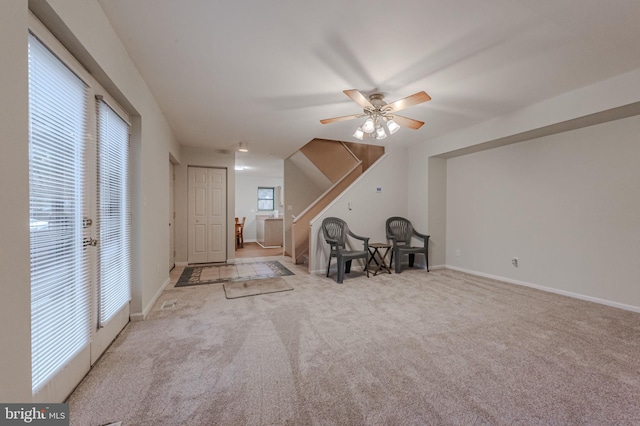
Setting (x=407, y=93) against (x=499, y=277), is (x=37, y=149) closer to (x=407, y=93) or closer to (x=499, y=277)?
(x=407, y=93)

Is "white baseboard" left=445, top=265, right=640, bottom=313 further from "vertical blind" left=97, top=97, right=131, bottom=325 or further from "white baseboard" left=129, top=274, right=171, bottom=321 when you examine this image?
"vertical blind" left=97, top=97, right=131, bottom=325

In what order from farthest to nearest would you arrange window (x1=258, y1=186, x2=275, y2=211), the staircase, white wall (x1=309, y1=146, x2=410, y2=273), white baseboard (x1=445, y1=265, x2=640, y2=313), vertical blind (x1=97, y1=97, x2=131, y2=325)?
window (x1=258, y1=186, x2=275, y2=211)
the staircase
white wall (x1=309, y1=146, x2=410, y2=273)
white baseboard (x1=445, y1=265, x2=640, y2=313)
vertical blind (x1=97, y1=97, x2=131, y2=325)

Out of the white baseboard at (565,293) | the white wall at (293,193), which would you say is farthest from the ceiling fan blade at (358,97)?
the white wall at (293,193)

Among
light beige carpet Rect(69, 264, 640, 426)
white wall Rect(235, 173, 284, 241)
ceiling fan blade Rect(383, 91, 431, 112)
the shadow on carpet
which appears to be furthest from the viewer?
white wall Rect(235, 173, 284, 241)

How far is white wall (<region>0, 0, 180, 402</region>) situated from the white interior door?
2913 mm

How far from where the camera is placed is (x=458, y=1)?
1.67 metres

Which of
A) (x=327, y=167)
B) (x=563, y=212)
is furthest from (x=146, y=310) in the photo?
(x=563, y=212)

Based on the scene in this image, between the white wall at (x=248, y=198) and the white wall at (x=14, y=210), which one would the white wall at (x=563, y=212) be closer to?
the white wall at (x=14, y=210)

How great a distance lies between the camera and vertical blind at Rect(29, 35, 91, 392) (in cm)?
125

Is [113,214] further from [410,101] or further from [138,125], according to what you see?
[410,101]

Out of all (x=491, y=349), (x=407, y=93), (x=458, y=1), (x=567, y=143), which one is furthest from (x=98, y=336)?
(x=567, y=143)

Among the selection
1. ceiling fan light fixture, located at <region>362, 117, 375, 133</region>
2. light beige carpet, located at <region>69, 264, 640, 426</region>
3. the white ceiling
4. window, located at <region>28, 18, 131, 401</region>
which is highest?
the white ceiling

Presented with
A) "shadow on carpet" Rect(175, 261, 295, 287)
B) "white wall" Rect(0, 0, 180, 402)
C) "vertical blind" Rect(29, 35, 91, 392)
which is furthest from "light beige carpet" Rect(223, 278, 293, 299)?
"vertical blind" Rect(29, 35, 91, 392)

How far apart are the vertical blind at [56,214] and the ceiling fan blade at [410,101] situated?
260 centimetres
